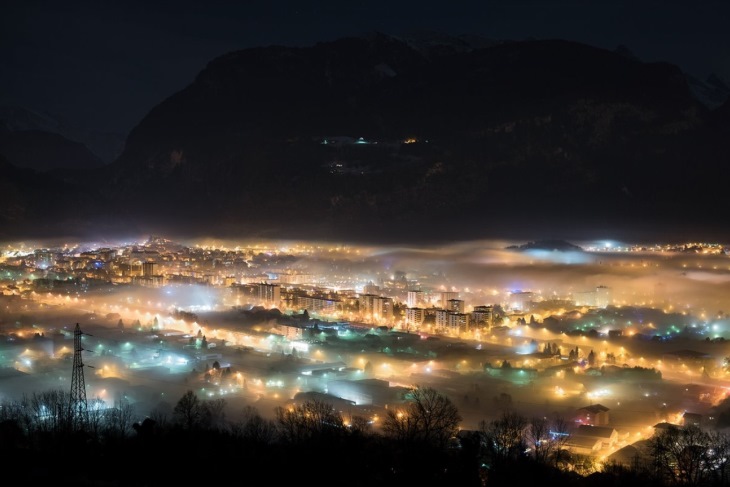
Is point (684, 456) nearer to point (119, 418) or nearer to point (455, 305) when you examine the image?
point (119, 418)

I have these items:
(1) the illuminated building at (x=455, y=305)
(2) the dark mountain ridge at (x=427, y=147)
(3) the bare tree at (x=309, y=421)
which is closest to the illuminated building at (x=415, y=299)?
(1) the illuminated building at (x=455, y=305)

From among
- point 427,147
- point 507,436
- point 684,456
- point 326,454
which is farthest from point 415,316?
point 427,147

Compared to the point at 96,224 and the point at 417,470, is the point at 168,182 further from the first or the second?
the point at 417,470

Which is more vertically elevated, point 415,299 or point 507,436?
point 415,299

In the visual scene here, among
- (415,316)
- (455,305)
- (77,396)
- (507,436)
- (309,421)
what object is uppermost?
(455,305)

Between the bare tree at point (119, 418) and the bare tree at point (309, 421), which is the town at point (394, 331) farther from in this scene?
the bare tree at point (309, 421)
